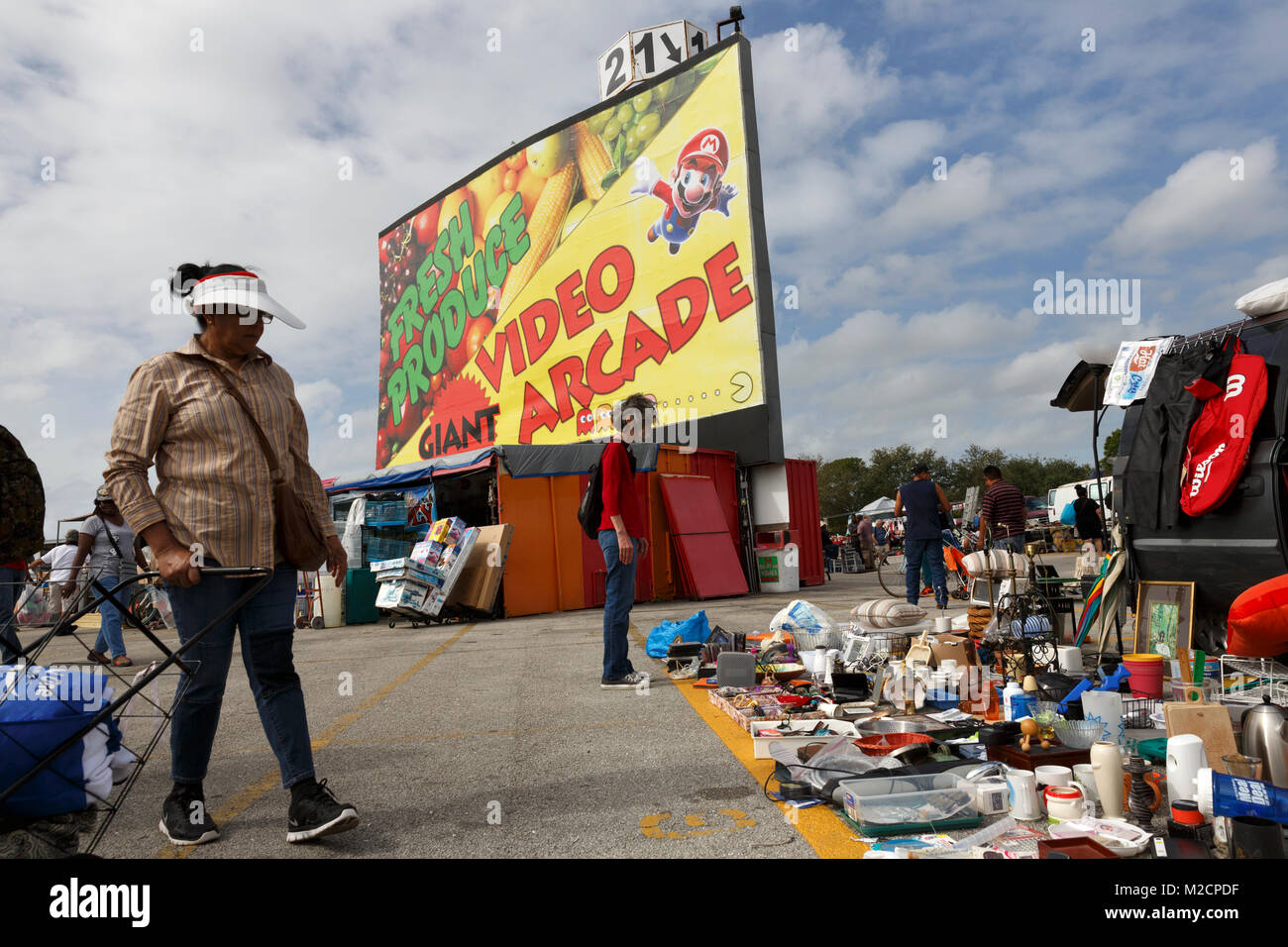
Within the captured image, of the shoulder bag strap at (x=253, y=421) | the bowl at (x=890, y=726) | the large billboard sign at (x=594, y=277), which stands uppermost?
the large billboard sign at (x=594, y=277)

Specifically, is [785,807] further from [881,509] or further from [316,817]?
[881,509]

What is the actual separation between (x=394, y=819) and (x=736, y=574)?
43.2ft

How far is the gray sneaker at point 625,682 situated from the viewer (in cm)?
614

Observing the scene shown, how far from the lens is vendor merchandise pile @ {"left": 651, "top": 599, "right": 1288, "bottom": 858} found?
269cm

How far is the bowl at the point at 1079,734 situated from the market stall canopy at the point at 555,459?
1008 centimetres

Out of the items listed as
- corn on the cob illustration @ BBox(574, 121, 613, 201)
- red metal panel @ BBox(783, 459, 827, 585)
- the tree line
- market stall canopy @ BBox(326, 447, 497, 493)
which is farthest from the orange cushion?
the tree line

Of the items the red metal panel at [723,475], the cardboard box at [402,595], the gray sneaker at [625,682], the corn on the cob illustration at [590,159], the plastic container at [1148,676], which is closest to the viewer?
the plastic container at [1148,676]

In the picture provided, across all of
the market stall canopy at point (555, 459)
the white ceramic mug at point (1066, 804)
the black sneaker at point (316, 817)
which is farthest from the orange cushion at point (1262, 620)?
the market stall canopy at point (555, 459)

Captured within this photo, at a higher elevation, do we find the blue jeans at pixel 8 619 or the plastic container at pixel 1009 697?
the blue jeans at pixel 8 619

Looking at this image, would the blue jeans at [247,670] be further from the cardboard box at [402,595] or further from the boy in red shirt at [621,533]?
the cardboard box at [402,595]

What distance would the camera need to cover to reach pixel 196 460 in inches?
121

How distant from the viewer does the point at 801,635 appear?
23.1 feet

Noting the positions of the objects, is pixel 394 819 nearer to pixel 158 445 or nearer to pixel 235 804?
pixel 235 804

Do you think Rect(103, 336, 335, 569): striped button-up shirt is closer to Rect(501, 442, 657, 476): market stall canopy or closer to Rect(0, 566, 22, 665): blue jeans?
Rect(0, 566, 22, 665): blue jeans
